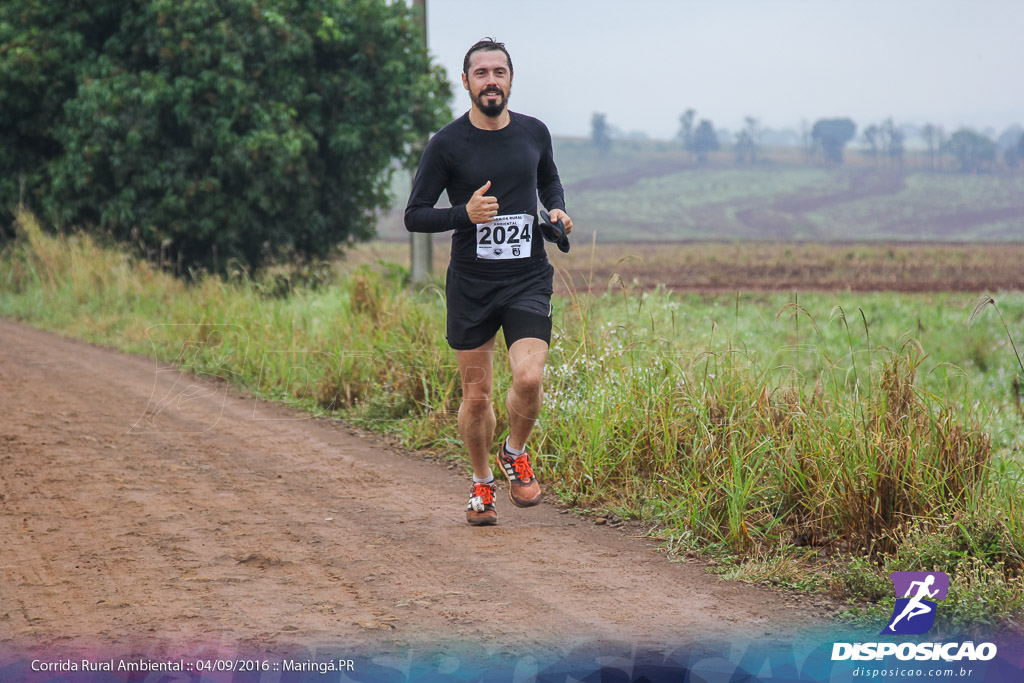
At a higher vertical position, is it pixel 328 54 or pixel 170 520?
pixel 328 54

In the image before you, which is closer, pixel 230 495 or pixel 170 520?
pixel 170 520

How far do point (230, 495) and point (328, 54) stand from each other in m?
11.7

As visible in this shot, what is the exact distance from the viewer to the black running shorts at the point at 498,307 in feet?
15.9

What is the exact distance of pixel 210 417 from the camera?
7.73m

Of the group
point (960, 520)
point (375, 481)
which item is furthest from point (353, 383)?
point (960, 520)

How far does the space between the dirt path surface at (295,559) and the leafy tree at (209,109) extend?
8.28 metres

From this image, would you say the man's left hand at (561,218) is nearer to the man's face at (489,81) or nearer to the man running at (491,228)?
the man running at (491,228)

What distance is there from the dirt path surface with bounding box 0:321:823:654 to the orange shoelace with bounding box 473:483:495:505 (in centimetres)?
16

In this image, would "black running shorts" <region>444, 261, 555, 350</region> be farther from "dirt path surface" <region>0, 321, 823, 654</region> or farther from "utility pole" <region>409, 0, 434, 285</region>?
"utility pole" <region>409, 0, 434, 285</region>

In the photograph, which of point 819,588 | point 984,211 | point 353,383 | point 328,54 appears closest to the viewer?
point 819,588

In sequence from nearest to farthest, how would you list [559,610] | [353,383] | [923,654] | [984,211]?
[923,654], [559,610], [353,383], [984,211]

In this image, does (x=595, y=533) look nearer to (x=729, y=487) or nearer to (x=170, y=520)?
(x=729, y=487)

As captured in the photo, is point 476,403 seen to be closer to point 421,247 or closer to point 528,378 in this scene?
point 528,378

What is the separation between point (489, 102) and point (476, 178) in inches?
14.2
